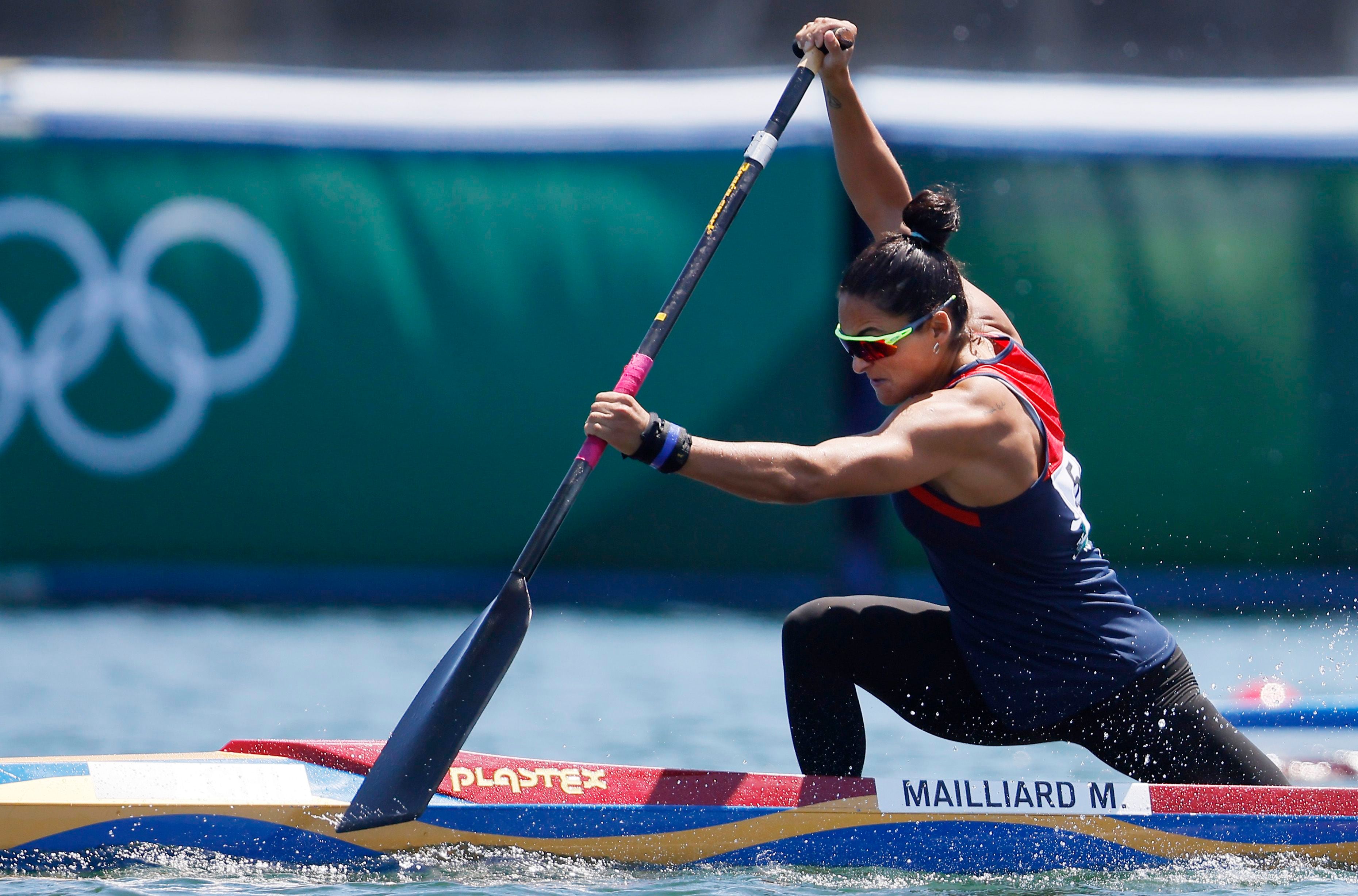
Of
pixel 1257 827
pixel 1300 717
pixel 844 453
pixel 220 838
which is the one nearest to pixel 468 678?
pixel 220 838

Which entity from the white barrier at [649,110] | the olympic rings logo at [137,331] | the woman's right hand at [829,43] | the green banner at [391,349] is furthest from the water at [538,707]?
the white barrier at [649,110]

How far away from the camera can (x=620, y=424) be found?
3008mm

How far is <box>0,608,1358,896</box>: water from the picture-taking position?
10.7ft

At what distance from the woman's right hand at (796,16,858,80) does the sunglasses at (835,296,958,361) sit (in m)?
0.92

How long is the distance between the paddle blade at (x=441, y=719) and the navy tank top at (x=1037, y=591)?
930mm

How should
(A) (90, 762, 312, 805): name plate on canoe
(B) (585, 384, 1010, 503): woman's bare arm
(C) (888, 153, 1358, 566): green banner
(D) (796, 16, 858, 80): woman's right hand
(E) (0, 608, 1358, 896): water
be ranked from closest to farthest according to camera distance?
(B) (585, 384, 1010, 503): woman's bare arm
(E) (0, 608, 1358, 896): water
(A) (90, 762, 312, 805): name plate on canoe
(D) (796, 16, 858, 80): woman's right hand
(C) (888, 153, 1358, 566): green banner

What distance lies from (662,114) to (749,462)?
608 centimetres

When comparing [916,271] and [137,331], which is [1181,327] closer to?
[137,331]

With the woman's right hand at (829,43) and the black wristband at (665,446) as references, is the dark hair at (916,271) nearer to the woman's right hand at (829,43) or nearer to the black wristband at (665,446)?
the black wristband at (665,446)

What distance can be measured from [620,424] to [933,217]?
0.83 metres

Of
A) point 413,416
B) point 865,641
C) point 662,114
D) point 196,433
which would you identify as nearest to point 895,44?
point 662,114

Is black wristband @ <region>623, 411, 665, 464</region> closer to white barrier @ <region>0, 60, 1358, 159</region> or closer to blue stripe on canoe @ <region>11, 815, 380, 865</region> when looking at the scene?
blue stripe on canoe @ <region>11, 815, 380, 865</region>

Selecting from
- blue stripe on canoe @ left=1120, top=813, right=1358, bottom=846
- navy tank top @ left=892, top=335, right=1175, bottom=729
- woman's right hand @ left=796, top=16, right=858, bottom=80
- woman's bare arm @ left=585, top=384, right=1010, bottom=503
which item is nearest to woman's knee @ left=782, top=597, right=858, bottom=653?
navy tank top @ left=892, top=335, right=1175, bottom=729

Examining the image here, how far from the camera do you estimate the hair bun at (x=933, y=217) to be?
3.30 meters
